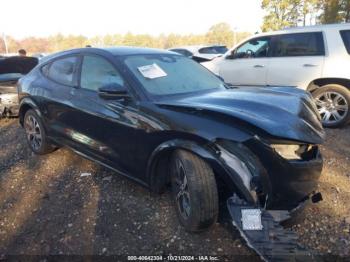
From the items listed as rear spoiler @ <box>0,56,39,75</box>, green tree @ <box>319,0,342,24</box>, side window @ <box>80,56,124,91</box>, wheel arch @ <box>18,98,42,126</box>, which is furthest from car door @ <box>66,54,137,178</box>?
green tree @ <box>319,0,342,24</box>

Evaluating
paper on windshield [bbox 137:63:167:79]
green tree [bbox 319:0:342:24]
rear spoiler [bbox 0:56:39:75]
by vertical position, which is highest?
green tree [bbox 319:0:342:24]

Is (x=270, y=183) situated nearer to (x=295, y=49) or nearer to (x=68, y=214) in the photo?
(x=68, y=214)

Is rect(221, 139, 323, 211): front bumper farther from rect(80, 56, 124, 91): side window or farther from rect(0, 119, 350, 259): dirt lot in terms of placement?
rect(80, 56, 124, 91): side window

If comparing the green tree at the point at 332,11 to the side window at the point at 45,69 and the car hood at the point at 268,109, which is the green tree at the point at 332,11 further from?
the side window at the point at 45,69

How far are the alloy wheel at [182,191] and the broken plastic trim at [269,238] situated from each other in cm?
45

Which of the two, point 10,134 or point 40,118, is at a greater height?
point 40,118

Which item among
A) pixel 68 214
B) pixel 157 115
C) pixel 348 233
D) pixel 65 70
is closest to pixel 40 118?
pixel 65 70

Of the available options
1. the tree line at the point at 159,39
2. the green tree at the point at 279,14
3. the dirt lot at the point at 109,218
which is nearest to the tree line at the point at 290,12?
the green tree at the point at 279,14

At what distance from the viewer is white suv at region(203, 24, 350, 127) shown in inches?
260

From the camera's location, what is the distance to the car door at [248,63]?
7559mm

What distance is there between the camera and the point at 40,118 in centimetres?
533

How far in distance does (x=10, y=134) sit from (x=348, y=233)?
Answer: 6166mm

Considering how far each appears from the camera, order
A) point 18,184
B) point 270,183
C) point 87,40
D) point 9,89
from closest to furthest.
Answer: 1. point 270,183
2. point 18,184
3. point 9,89
4. point 87,40

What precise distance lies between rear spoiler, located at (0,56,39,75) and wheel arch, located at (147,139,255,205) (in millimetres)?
6516
